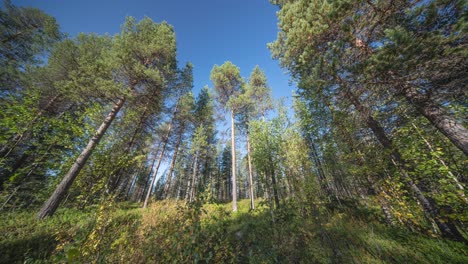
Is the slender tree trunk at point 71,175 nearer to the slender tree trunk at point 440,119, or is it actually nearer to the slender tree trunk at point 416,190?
the slender tree trunk at point 416,190

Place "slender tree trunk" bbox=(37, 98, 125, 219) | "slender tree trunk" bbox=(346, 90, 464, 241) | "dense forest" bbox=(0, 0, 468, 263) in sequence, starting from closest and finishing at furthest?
"dense forest" bbox=(0, 0, 468, 263), "slender tree trunk" bbox=(346, 90, 464, 241), "slender tree trunk" bbox=(37, 98, 125, 219)

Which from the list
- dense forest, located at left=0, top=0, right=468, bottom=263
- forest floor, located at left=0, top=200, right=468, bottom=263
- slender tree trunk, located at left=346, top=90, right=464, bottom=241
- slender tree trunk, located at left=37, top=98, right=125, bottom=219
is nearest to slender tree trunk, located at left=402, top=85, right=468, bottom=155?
dense forest, located at left=0, top=0, right=468, bottom=263

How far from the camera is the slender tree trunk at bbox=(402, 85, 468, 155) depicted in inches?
126

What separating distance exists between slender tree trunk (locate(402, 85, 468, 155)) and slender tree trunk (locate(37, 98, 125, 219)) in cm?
1183

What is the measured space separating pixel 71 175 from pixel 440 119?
12925 millimetres

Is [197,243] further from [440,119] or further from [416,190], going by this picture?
[440,119]

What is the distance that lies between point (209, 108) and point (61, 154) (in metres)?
11.9

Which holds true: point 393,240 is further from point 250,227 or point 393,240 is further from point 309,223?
point 250,227

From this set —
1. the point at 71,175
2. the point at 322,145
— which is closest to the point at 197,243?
the point at 71,175

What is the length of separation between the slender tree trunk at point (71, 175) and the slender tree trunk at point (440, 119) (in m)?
11.8

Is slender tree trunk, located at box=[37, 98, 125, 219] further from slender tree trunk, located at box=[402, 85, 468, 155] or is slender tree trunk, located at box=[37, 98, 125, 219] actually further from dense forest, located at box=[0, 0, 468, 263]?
slender tree trunk, located at box=[402, 85, 468, 155]

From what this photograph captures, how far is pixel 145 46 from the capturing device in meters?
8.88

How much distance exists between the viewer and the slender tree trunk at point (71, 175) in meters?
5.78

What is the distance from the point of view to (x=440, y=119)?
3.46 m
